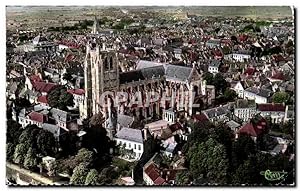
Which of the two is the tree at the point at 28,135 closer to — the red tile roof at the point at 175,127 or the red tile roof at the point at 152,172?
the red tile roof at the point at 152,172

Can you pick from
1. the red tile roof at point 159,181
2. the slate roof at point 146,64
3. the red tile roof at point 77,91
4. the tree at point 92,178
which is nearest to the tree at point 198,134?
the red tile roof at point 159,181

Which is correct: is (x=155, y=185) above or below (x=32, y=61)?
below

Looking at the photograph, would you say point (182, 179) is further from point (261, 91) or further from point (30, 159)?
point (30, 159)

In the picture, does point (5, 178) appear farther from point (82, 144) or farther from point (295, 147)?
point (295, 147)

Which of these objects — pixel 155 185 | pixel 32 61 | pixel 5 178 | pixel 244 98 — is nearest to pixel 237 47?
pixel 244 98

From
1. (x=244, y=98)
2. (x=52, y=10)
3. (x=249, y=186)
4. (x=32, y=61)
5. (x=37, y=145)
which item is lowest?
(x=249, y=186)
